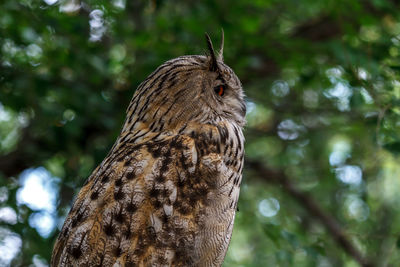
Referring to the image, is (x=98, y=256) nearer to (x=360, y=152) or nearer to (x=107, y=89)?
(x=107, y=89)

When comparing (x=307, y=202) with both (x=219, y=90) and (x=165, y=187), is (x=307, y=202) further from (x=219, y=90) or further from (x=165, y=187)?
(x=165, y=187)

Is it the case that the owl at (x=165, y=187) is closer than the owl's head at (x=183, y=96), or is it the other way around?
the owl at (x=165, y=187)

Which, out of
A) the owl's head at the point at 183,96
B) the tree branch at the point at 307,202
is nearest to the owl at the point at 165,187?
the owl's head at the point at 183,96

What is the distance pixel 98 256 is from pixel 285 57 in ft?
8.36

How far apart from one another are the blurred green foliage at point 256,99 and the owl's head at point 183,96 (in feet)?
1.83

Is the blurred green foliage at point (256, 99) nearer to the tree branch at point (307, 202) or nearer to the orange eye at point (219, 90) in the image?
the tree branch at point (307, 202)

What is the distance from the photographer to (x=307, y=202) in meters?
4.93

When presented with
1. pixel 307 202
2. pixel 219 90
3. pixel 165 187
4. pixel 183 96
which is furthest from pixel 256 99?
pixel 165 187

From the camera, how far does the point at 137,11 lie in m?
4.45

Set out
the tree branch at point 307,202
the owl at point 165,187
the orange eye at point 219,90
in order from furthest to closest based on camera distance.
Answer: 1. the tree branch at point 307,202
2. the orange eye at point 219,90
3. the owl at point 165,187

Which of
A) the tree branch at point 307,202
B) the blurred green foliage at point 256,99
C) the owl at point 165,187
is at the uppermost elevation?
the owl at point 165,187

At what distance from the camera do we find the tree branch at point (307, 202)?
4.60m

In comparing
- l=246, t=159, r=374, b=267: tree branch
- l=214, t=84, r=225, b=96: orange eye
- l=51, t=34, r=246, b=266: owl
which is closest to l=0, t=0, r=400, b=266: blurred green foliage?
l=246, t=159, r=374, b=267: tree branch

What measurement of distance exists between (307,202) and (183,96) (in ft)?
9.58
